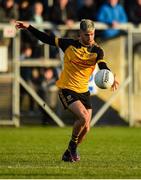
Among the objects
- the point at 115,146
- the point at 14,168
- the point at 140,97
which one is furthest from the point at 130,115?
the point at 14,168

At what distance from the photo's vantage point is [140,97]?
24.2 meters

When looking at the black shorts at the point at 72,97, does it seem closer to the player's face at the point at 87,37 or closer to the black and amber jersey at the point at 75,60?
the black and amber jersey at the point at 75,60

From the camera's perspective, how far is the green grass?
10.4 meters

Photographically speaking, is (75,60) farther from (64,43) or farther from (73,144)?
(73,144)

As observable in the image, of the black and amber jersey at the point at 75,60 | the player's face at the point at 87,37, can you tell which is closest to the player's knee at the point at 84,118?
the black and amber jersey at the point at 75,60

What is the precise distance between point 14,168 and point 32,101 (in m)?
11.8

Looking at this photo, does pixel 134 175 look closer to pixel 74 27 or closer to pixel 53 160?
pixel 53 160

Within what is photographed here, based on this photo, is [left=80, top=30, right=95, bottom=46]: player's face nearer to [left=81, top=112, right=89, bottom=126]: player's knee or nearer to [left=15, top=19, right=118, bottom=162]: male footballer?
[left=15, top=19, right=118, bottom=162]: male footballer

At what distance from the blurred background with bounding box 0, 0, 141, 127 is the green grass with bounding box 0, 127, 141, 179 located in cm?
119

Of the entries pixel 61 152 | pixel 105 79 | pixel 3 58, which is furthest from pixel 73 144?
pixel 3 58

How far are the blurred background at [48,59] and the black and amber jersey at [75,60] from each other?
9.84 meters

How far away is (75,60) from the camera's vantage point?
12.3 meters

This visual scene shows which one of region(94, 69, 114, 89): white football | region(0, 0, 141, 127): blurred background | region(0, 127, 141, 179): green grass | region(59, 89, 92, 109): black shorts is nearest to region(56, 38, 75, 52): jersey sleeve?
region(59, 89, 92, 109): black shorts

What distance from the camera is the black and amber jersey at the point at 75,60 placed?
→ 12266mm
